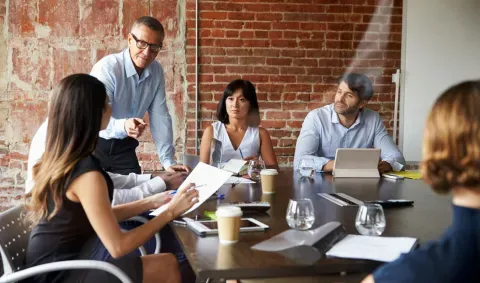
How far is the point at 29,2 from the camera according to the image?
4613mm

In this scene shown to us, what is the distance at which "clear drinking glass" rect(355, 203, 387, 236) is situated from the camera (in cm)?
175

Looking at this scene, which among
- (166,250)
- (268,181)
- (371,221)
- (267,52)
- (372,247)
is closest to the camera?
(372,247)

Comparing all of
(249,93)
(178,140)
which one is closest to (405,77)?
(249,93)

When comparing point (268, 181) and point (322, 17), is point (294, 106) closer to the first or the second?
point (322, 17)

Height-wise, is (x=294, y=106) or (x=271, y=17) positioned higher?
(x=271, y=17)

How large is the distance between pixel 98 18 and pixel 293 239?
3.49 m

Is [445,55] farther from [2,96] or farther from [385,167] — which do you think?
[2,96]

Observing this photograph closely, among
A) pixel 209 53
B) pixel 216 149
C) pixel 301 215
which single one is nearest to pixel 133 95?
pixel 216 149

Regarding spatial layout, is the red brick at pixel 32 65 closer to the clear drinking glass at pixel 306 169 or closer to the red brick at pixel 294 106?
the red brick at pixel 294 106

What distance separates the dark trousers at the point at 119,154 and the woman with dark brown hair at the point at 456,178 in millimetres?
2465

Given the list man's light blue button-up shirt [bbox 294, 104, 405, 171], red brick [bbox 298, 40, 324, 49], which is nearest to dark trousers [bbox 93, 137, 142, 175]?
man's light blue button-up shirt [bbox 294, 104, 405, 171]

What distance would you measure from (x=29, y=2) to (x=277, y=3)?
199cm

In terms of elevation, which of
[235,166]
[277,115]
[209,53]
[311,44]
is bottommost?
[235,166]

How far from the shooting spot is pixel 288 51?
4902 millimetres
